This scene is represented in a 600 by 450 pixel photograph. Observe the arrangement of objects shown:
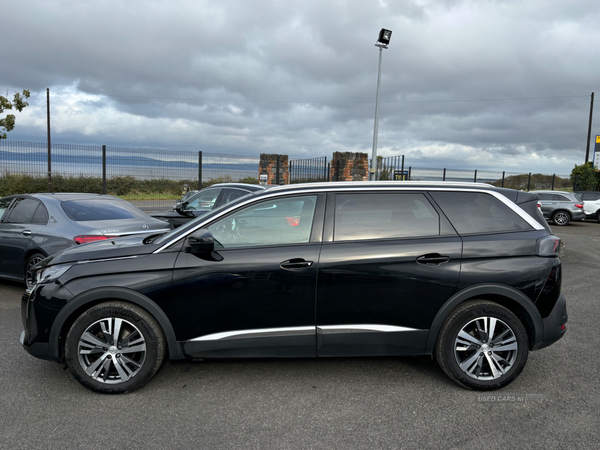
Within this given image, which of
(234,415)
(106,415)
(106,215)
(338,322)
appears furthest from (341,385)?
(106,215)

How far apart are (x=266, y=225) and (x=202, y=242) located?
1.82 ft

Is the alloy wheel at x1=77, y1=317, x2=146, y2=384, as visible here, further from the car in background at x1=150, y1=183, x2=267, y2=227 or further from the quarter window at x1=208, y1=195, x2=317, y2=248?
the car in background at x1=150, y1=183, x2=267, y2=227

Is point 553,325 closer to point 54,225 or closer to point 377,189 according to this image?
point 377,189

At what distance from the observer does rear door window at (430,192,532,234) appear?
3727mm

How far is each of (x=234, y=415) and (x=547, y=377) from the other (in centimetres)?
269

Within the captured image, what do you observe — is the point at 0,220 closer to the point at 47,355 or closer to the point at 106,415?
the point at 47,355

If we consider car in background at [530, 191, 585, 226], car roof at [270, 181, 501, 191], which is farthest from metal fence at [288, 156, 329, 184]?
car roof at [270, 181, 501, 191]

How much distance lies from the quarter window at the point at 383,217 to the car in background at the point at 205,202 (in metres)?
5.86

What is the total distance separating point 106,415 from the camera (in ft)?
10.4

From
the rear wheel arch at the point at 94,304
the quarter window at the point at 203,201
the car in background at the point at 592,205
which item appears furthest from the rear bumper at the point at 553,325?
the car in background at the point at 592,205

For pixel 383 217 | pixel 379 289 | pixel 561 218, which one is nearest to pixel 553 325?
pixel 379 289

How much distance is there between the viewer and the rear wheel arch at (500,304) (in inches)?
139

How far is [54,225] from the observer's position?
20.3 ft

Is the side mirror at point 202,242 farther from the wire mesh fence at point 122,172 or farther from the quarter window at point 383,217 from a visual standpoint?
the wire mesh fence at point 122,172
